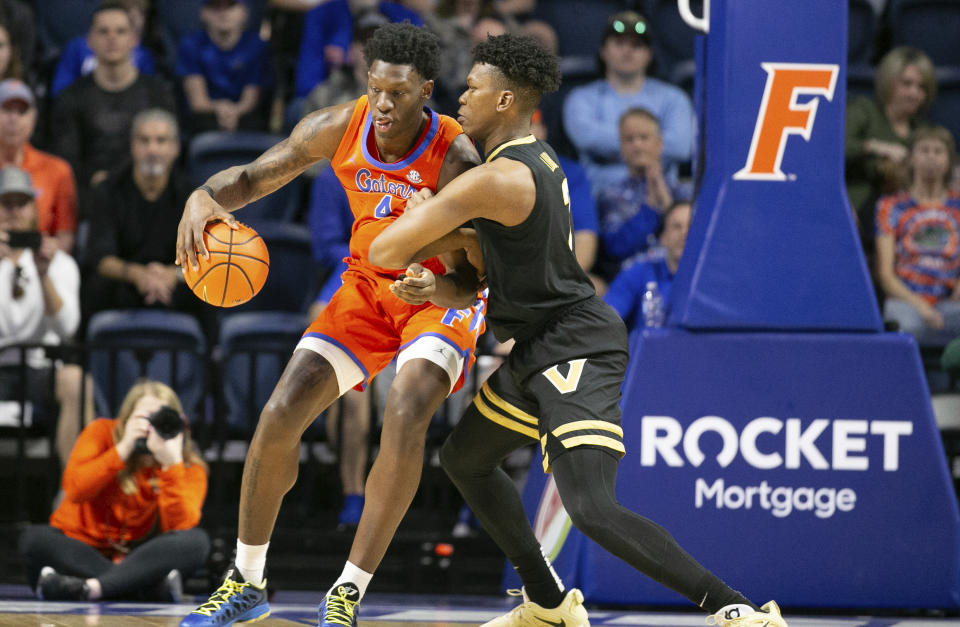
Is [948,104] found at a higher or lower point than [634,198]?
higher

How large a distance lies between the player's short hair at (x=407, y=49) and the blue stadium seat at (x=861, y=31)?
5501 millimetres

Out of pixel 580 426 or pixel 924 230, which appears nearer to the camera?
pixel 580 426

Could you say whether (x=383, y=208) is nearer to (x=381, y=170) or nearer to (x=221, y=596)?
(x=381, y=170)

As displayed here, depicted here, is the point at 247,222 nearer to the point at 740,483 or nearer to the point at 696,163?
the point at 696,163

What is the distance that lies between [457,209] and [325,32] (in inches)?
197

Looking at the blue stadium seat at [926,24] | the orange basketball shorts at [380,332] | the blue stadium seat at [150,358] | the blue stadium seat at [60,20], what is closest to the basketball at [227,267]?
the orange basketball shorts at [380,332]

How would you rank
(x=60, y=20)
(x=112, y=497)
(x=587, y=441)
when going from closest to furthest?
(x=587, y=441) < (x=112, y=497) < (x=60, y=20)

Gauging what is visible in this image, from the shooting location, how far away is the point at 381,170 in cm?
418

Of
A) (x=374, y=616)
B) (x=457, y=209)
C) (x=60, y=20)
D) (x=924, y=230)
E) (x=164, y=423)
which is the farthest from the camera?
(x=60, y=20)

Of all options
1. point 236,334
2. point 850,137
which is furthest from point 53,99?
point 850,137

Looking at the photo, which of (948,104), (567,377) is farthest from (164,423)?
(948,104)

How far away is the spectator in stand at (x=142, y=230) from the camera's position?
22.9 ft

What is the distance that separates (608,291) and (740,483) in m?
1.78

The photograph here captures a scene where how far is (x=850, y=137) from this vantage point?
7.77 metres
